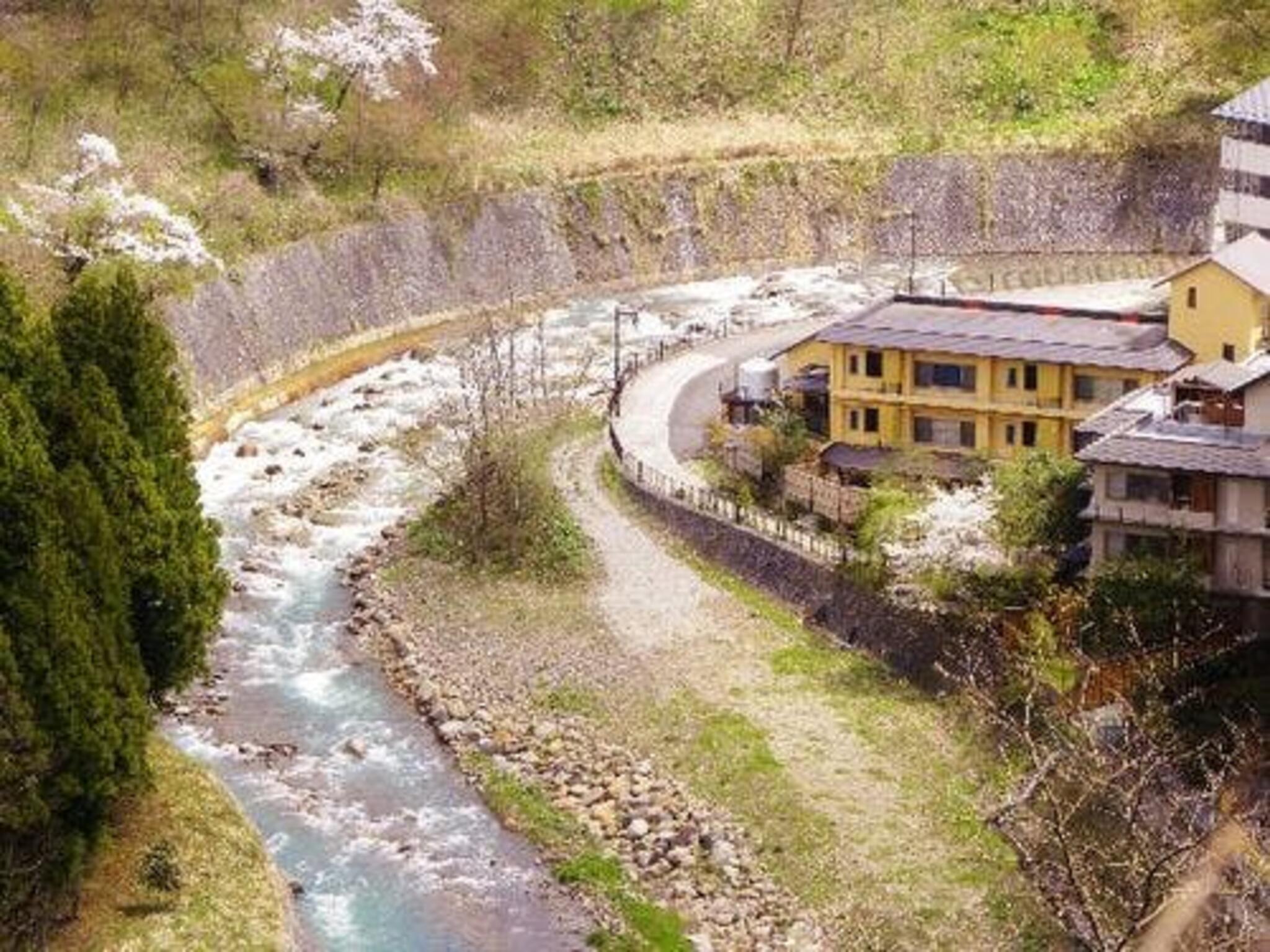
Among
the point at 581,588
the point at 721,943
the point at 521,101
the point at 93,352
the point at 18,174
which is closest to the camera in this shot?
the point at 721,943

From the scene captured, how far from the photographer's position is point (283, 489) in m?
51.5

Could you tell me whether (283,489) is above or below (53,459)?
below

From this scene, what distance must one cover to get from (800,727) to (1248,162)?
99.3 ft

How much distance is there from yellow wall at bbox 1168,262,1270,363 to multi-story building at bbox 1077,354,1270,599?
5.86 meters

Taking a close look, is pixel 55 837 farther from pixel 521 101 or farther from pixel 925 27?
pixel 925 27

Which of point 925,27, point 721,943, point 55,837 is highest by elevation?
point 925,27

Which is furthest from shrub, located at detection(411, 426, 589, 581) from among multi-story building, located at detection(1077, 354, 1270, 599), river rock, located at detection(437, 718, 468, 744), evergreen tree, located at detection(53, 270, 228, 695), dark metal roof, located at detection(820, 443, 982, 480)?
multi-story building, located at detection(1077, 354, 1270, 599)

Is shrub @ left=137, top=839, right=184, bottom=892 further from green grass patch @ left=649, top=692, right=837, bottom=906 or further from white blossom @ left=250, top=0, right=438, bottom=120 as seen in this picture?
white blossom @ left=250, top=0, right=438, bottom=120

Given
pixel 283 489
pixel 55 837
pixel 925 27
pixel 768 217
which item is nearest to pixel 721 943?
pixel 55 837

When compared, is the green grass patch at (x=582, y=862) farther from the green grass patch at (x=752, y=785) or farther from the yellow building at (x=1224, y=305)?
the yellow building at (x=1224, y=305)

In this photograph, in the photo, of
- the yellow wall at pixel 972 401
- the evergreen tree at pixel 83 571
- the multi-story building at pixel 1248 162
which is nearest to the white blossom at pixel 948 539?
the yellow wall at pixel 972 401

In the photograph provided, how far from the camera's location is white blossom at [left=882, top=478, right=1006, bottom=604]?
127ft

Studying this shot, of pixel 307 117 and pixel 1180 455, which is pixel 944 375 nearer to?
pixel 1180 455

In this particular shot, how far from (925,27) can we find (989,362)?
39.7 meters
